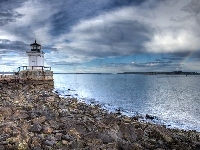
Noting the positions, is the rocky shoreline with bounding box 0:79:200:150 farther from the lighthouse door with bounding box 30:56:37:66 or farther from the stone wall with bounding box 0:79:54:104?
the lighthouse door with bounding box 30:56:37:66

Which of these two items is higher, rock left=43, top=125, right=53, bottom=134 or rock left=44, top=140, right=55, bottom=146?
rock left=43, top=125, right=53, bottom=134

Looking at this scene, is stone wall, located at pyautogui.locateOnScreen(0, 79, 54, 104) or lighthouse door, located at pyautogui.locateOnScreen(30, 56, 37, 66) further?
lighthouse door, located at pyautogui.locateOnScreen(30, 56, 37, 66)

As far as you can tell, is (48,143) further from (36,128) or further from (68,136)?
(36,128)

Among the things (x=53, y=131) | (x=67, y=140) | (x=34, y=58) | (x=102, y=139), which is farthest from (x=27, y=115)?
(x=34, y=58)

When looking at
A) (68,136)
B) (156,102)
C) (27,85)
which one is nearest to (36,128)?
(68,136)

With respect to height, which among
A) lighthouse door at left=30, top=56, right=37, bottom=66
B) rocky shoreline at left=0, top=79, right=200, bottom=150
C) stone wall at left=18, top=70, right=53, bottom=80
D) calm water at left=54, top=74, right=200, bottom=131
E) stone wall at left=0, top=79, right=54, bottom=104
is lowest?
calm water at left=54, top=74, right=200, bottom=131

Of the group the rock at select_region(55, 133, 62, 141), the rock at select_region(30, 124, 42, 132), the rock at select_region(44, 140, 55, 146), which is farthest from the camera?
the rock at select_region(30, 124, 42, 132)

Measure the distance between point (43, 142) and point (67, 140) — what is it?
124 cm

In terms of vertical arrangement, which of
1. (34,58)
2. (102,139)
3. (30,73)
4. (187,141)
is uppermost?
(34,58)

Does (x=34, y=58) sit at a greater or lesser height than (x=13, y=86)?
greater

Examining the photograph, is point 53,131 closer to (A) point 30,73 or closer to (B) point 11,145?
(B) point 11,145

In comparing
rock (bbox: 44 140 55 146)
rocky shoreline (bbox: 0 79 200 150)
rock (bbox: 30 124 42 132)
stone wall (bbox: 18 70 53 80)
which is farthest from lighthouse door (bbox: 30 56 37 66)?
rock (bbox: 44 140 55 146)

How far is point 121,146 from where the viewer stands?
36.1 ft

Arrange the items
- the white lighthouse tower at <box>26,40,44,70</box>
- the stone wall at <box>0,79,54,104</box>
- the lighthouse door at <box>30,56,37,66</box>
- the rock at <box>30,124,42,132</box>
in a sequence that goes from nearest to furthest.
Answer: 1. the rock at <box>30,124,42,132</box>
2. the stone wall at <box>0,79,54,104</box>
3. the white lighthouse tower at <box>26,40,44,70</box>
4. the lighthouse door at <box>30,56,37,66</box>
